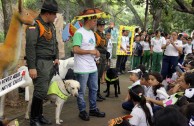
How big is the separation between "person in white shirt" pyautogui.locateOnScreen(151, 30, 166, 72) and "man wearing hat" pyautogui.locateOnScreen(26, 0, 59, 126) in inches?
270

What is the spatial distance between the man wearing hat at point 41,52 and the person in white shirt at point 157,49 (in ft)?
22.5

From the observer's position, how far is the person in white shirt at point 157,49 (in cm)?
1115

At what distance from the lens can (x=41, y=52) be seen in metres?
4.77

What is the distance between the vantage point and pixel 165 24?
21.2 meters

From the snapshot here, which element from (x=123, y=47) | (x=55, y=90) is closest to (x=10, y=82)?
(x=55, y=90)

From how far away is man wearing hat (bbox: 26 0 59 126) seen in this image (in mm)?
4520

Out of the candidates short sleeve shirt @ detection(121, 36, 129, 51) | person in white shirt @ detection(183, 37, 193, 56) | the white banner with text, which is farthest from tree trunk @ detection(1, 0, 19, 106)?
person in white shirt @ detection(183, 37, 193, 56)

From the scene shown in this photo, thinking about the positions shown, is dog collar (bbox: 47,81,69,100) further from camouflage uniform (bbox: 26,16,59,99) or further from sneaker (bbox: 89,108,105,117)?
sneaker (bbox: 89,108,105,117)

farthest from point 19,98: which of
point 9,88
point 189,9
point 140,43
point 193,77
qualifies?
point 189,9

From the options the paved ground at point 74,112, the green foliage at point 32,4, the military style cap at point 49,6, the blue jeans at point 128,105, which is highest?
the green foliage at point 32,4

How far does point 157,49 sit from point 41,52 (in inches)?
283

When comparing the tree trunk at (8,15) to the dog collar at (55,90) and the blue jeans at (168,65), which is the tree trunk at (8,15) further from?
the blue jeans at (168,65)

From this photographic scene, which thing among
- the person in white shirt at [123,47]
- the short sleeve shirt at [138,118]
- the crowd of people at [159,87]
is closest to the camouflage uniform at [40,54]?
the crowd of people at [159,87]

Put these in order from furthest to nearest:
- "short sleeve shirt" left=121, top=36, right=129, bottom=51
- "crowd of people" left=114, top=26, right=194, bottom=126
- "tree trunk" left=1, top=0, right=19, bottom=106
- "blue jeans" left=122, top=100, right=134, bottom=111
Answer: "short sleeve shirt" left=121, top=36, right=129, bottom=51, "tree trunk" left=1, top=0, right=19, bottom=106, "blue jeans" left=122, top=100, right=134, bottom=111, "crowd of people" left=114, top=26, right=194, bottom=126
